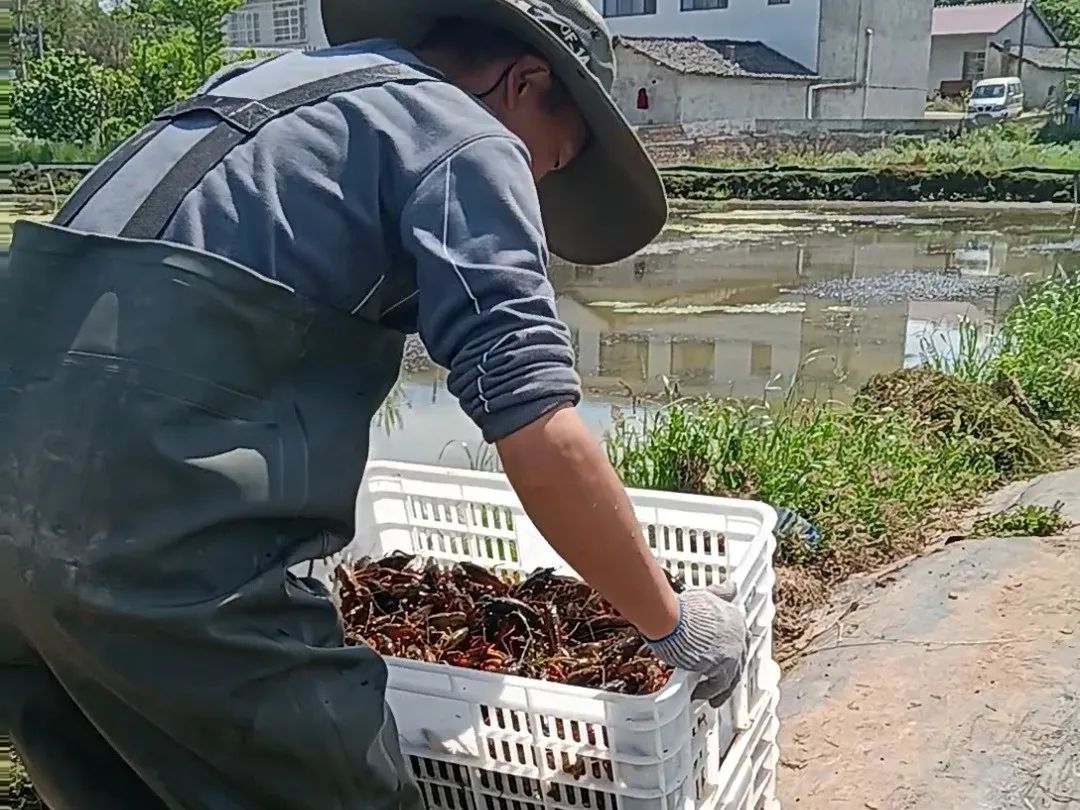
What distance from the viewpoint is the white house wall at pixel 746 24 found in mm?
29688

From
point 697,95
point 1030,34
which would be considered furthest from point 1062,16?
point 697,95

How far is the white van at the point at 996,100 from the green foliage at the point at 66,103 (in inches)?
816

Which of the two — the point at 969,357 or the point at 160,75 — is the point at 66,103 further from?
the point at 969,357

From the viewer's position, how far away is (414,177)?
4.19 ft

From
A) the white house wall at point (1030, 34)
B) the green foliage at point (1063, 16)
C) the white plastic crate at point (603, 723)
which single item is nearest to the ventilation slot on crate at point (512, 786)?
the white plastic crate at point (603, 723)

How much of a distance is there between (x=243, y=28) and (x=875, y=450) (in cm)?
3606

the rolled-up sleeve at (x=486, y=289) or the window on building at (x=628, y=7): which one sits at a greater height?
the window on building at (x=628, y=7)

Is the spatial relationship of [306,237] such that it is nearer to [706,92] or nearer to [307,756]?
[307,756]

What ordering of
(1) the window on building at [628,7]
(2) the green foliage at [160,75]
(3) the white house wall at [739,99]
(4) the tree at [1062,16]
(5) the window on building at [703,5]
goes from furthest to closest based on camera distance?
1. (4) the tree at [1062,16]
2. (1) the window on building at [628,7]
3. (5) the window on building at [703,5]
4. (3) the white house wall at [739,99]
5. (2) the green foliage at [160,75]

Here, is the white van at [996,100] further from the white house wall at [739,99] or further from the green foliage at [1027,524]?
the green foliage at [1027,524]

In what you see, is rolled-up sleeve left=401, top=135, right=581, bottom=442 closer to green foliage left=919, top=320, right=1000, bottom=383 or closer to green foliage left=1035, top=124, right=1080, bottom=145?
green foliage left=919, top=320, right=1000, bottom=383

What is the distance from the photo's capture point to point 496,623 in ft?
6.50

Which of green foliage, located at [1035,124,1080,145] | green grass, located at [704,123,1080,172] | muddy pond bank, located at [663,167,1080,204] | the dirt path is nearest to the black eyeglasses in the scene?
Result: the dirt path

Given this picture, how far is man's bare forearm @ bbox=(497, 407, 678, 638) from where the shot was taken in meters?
1.29
